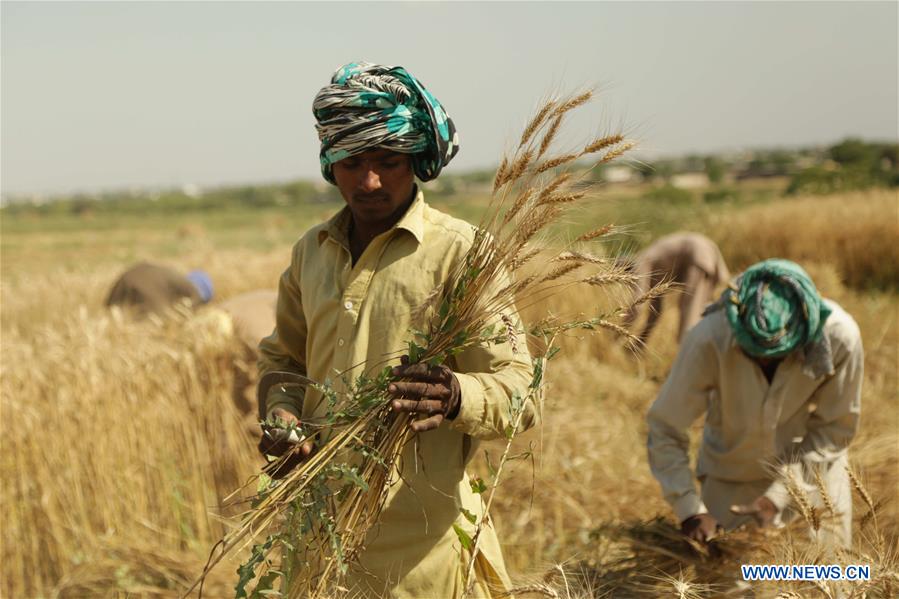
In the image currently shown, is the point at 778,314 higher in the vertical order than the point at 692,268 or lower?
higher

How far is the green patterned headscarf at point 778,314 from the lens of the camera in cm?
266

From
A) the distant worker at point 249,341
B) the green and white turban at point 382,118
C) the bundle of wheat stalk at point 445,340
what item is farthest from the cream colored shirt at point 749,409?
the distant worker at point 249,341

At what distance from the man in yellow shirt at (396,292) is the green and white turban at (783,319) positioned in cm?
110

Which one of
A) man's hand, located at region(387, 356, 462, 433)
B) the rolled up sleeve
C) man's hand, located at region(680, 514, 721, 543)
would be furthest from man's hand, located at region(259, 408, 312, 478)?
man's hand, located at region(680, 514, 721, 543)

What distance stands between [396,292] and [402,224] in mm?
139

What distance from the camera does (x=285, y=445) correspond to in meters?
1.88

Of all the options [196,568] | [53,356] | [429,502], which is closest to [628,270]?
[429,502]

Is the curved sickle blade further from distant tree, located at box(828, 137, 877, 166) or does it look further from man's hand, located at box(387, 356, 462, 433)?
distant tree, located at box(828, 137, 877, 166)

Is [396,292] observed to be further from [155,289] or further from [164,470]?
[155,289]

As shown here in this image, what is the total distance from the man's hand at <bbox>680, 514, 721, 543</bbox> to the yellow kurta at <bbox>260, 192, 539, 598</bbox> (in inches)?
33.1

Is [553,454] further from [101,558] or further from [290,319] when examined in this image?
[290,319]

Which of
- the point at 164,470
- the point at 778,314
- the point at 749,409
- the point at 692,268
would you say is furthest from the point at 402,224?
the point at 692,268

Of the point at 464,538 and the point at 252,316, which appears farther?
the point at 252,316

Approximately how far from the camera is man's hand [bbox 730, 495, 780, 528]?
263 centimetres
